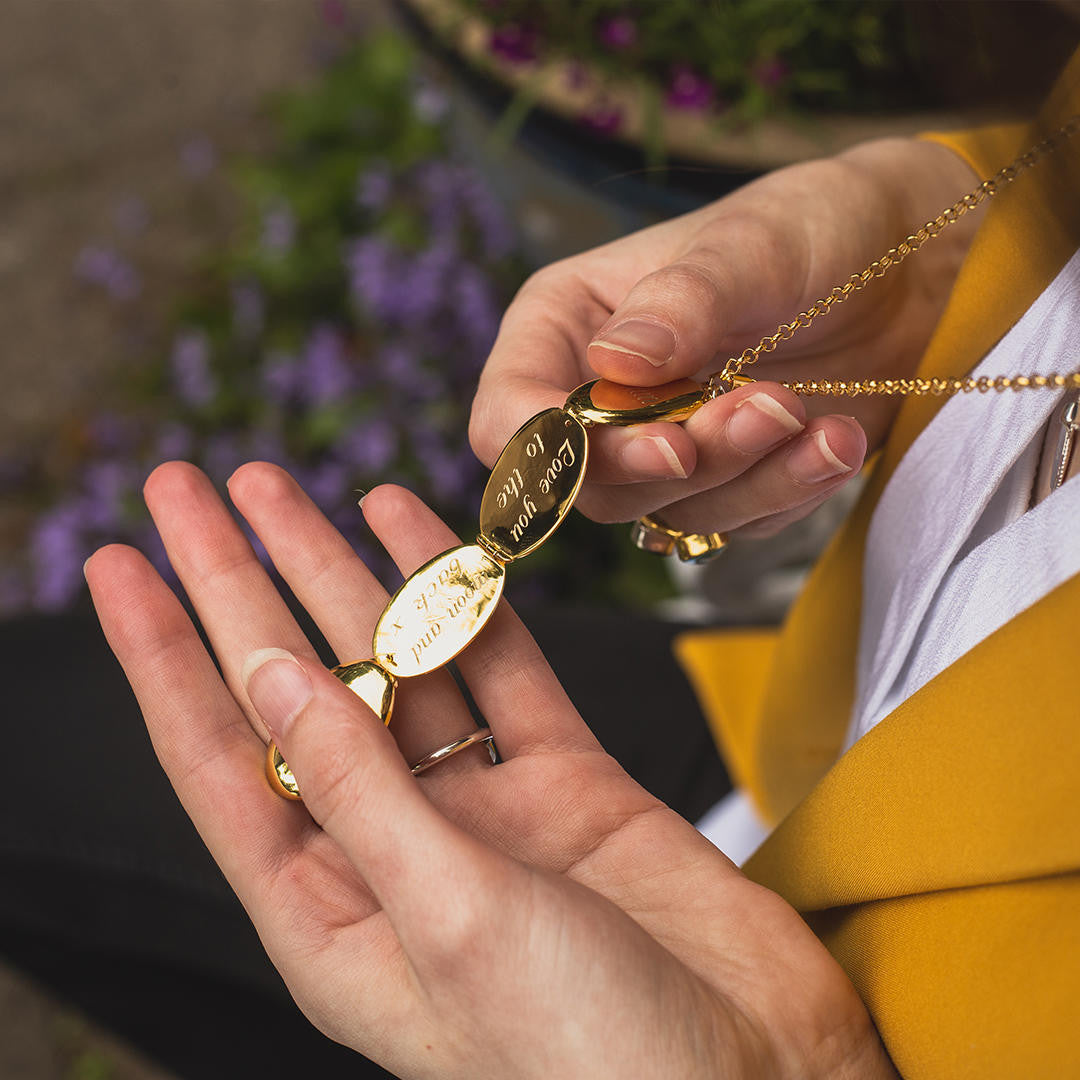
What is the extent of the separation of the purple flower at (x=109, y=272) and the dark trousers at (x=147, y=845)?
1159 mm

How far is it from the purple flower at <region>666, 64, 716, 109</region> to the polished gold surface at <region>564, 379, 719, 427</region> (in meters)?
0.72

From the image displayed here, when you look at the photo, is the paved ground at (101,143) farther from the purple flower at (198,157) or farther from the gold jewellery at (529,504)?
the gold jewellery at (529,504)

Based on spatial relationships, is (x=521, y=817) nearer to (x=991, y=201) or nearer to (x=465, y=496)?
(x=991, y=201)

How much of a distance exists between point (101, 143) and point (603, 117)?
148 centimetres

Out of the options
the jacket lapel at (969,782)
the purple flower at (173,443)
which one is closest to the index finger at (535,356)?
the jacket lapel at (969,782)

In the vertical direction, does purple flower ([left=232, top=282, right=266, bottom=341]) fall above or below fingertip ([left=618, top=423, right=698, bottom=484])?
above

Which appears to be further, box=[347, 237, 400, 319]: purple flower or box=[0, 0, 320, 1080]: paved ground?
box=[0, 0, 320, 1080]: paved ground

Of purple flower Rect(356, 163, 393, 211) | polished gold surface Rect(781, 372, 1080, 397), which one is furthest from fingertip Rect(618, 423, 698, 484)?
purple flower Rect(356, 163, 393, 211)

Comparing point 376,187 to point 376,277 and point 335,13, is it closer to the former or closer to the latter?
point 376,277

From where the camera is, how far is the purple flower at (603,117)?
1295 mm

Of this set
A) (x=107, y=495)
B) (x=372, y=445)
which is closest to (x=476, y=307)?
(x=372, y=445)

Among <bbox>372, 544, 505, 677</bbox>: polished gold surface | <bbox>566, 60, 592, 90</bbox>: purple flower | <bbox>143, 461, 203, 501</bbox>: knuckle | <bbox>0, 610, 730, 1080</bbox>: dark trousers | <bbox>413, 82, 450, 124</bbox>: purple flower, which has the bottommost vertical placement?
<bbox>0, 610, 730, 1080</bbox>: dark trousers

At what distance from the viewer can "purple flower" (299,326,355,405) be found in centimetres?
152

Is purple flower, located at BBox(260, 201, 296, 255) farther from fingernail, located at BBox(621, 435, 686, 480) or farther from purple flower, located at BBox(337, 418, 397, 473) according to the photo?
fingernail, located at BBox(621, 435, 686, 480)
